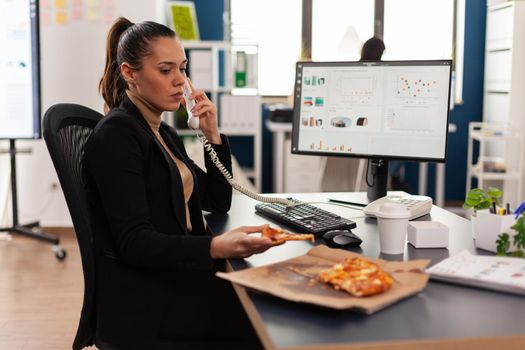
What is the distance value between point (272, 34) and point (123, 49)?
456 cm

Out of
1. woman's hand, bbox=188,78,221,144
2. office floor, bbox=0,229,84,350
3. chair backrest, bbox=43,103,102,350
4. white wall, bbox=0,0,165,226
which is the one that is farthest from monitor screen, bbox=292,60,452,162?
white wall, bbox=0,0,165,226

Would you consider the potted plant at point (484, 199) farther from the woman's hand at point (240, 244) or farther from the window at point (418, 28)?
the window at point (418, 28)

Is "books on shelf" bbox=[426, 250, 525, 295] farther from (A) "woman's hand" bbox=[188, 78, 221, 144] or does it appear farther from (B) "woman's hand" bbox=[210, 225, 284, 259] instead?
(A) "woman's hand" bbox=[188, 78, 221, 144]

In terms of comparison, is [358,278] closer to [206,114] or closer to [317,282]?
[317,282]

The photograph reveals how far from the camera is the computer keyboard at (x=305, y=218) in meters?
1.67

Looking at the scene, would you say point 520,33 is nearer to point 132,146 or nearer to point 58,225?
point 58,225

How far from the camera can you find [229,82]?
5.44 m

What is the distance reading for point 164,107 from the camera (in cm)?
170

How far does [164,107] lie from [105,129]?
20 cm

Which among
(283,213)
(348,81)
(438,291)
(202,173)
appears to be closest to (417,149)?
(348,81)

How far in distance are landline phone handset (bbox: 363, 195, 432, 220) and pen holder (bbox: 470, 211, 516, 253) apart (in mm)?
347

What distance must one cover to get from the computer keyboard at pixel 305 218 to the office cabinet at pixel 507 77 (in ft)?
12.5

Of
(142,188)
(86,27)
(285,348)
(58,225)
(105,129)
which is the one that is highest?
(86,27)

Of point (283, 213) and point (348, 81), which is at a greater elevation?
point (348, 81)
